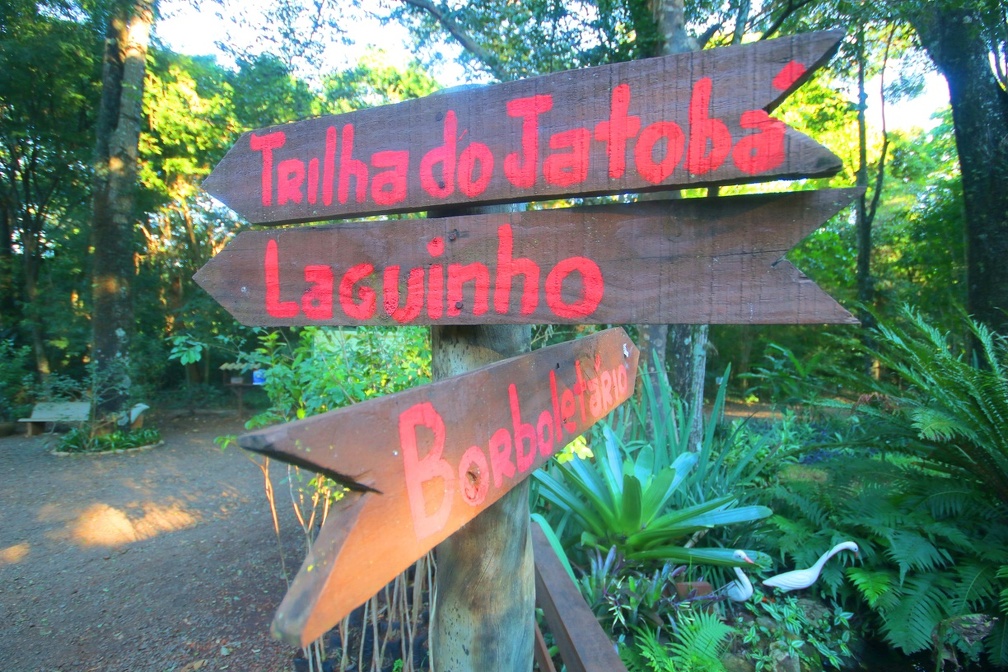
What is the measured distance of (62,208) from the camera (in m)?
11.9

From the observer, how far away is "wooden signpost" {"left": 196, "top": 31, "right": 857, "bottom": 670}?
73 centimetres

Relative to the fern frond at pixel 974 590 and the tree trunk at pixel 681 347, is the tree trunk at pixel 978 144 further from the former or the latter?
the fern frond at pixel 974 590

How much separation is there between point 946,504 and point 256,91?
7924 millimetres

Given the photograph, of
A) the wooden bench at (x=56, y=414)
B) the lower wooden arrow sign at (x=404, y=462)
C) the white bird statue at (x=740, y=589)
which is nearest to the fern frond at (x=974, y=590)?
the white bird statue at (x=740, y=589)

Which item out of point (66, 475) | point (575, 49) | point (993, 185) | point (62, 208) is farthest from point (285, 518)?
point (62, 208)

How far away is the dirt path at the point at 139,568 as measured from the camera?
2916 mm

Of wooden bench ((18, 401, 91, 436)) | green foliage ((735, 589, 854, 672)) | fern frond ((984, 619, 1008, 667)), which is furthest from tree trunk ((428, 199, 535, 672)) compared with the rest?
wooden bench ((18, 401, 91, 436))

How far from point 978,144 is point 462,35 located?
16.8 ft

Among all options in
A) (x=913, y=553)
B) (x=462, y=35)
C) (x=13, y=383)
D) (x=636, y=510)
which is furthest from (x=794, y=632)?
(x=13, y=383)

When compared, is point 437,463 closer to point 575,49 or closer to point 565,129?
point 565,129

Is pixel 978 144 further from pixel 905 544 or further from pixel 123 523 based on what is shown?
pixel 123 523

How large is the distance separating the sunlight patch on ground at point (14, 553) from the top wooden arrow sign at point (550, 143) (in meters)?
4.51

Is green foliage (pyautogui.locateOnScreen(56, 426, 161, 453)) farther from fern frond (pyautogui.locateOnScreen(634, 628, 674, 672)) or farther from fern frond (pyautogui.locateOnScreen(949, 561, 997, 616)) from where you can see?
fern frond (pyautogui.locateOnScreen(949, 561, 997, 616))

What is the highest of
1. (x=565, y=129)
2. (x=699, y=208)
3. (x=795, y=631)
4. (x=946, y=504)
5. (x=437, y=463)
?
(x=565, y=129)
